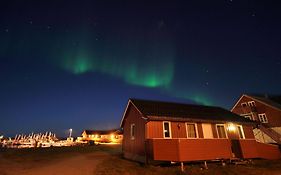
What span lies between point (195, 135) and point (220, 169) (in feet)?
13.3

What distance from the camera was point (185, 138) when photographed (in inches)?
719

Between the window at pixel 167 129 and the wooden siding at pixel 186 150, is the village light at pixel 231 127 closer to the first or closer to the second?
the wooden siding at pixel 186 150

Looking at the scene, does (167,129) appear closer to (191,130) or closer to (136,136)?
(191,130)

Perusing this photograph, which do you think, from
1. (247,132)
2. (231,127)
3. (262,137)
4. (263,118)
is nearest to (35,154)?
(231,127)

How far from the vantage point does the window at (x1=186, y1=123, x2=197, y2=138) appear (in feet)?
66.0

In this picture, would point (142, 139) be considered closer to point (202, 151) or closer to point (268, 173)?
point (202, 151)

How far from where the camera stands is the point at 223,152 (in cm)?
1981

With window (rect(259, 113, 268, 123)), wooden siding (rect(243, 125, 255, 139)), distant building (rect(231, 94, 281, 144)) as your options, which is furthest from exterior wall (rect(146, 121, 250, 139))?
window (rect(259, 113, 268, 123))

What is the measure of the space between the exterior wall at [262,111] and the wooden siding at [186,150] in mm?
26158

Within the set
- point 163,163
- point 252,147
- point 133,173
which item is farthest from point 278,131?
point 133,173

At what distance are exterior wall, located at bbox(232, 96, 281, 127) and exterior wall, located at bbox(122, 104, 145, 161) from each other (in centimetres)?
3230

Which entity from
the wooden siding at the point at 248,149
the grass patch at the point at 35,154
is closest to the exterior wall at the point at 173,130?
the wooden siding at the point at 248,149

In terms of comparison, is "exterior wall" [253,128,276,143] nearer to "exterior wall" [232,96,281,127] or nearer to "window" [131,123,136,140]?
"exterior wall" [232,96,281,127]

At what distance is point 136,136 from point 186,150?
6.10 meters
